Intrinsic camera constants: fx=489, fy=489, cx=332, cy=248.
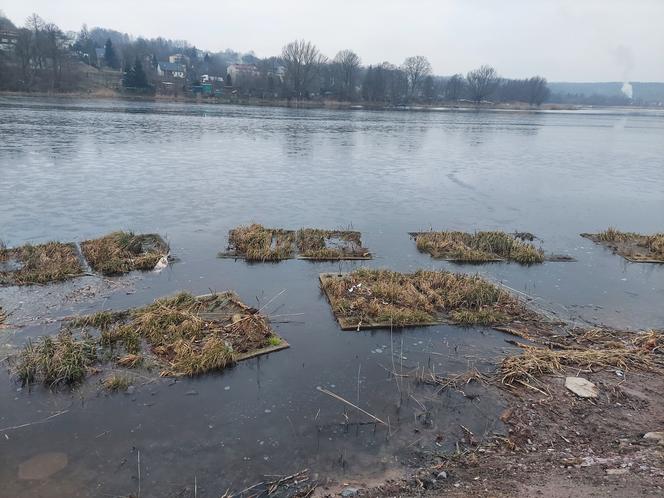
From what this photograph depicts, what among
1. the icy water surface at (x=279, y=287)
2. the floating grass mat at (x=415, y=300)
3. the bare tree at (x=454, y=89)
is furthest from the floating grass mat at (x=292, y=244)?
the bare tree at (x=454, y=89)

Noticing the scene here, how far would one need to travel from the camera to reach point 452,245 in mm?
13711

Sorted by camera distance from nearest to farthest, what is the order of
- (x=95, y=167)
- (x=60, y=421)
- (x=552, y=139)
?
(x=60, y=421) → (x=95, y=167) → (x=552, y=139)

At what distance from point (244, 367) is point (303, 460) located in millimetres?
2355

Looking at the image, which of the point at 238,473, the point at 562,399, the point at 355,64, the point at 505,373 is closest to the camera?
the point at 238,473

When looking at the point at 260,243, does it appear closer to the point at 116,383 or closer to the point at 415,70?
the point at 116,383

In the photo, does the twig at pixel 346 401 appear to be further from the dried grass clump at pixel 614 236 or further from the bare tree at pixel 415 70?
the bare tree at pixel 415 70

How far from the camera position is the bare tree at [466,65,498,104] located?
131625 millimetres

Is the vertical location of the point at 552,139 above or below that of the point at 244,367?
above

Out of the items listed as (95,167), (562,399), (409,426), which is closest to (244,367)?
(409,426)

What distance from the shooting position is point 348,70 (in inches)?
4532

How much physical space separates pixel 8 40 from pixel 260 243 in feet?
372

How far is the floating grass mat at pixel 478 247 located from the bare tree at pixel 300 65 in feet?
308

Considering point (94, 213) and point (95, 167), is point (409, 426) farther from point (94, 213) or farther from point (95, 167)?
point (95, 167)

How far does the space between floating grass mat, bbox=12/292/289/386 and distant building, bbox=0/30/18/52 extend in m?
104
